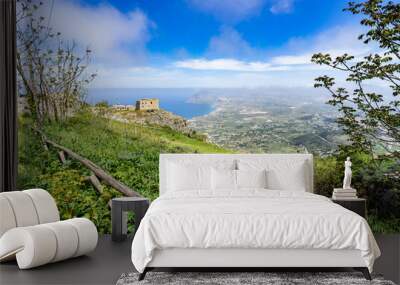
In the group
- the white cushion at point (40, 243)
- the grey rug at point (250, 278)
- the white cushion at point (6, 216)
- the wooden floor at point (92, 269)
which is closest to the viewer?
the grey rug at point (250, 278)

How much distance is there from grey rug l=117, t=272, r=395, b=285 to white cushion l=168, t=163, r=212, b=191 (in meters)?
1.87

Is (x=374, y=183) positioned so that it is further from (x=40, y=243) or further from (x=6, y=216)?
(x=6, y=216)

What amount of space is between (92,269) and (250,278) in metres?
1.44

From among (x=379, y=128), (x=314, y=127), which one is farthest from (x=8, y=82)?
(x=379, y=128)

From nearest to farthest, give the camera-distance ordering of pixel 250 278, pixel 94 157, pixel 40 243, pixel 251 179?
pixel 250 278 < pixel 40 243 < pixel 251 179 < pixel 94 157

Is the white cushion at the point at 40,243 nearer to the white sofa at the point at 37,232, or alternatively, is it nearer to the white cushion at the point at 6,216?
the white sofa at the point at 37,232

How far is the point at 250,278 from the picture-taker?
5.20 meters

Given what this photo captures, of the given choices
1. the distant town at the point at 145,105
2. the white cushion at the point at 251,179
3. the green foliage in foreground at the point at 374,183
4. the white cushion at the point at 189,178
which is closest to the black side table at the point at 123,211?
the white cushion at the point at 189,178

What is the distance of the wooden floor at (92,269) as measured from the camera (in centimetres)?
523

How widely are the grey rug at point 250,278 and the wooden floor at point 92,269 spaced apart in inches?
8.3

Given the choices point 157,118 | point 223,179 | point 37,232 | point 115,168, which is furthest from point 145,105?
point 37,232

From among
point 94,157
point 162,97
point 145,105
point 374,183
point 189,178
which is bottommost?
point 374,183

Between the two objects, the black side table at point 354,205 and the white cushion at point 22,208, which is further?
the black side table at point 354,205

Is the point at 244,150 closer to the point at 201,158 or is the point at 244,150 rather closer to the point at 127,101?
the point at 201,158
